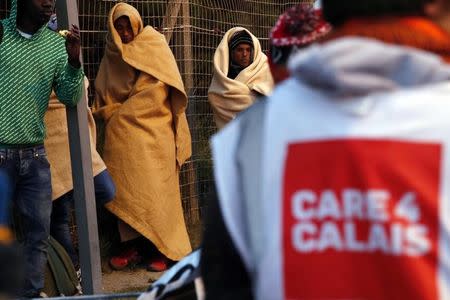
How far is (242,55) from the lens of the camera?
283 inches

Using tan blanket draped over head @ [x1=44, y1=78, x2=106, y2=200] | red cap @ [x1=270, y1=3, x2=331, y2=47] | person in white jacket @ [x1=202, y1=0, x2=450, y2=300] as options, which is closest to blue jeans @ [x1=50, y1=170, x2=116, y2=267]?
tan blanket draped over head @ [x1=44, y1=78, x2=106, y2=200]

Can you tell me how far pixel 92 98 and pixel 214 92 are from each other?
94cm

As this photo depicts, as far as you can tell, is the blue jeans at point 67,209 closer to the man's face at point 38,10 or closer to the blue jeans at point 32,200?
the blue jeans at point 32,200

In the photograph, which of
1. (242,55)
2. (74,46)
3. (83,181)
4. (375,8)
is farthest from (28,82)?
(375,8)

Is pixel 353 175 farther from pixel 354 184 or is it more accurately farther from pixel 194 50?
pixel 194 50

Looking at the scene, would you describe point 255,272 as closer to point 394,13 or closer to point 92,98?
point 394,13

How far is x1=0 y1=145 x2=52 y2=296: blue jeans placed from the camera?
18.5 ft

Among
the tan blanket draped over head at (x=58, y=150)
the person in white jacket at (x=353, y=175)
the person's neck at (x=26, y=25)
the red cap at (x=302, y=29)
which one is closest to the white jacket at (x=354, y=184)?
the person in white jacket at (x=353, y=175)

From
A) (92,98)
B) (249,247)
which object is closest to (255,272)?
(249,247)

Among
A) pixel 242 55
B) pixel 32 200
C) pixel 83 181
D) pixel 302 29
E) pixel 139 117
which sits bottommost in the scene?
pixel 32 200

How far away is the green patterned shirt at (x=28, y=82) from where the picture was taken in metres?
5.61

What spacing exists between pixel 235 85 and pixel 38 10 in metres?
1.66

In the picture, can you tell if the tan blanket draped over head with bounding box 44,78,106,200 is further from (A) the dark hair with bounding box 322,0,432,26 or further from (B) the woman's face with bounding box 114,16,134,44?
(A) the dark hair with bounding box 322,0,432,26

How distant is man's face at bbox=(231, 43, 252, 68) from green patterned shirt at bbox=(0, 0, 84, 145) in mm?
1717
